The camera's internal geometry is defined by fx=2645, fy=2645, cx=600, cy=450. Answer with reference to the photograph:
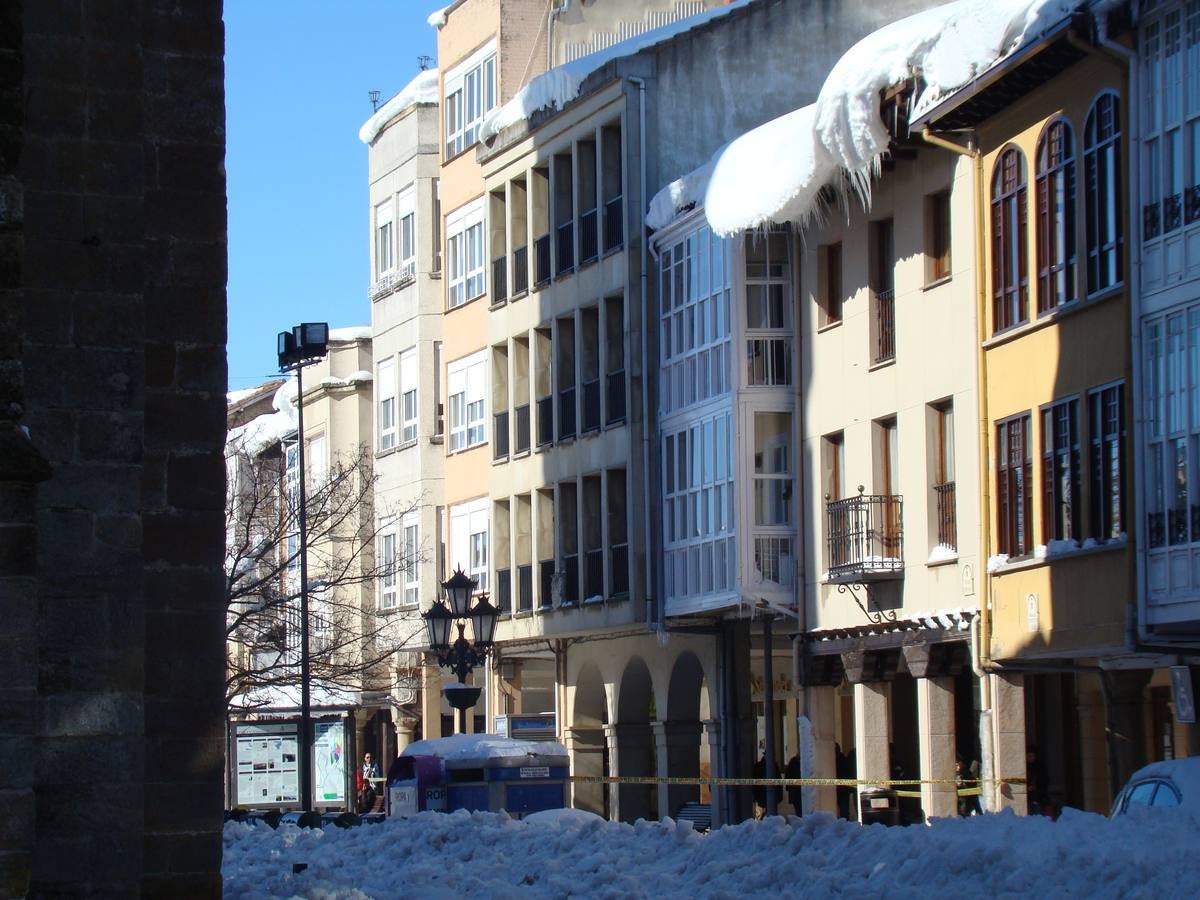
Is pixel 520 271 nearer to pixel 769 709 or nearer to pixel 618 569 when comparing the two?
pixel 618 569

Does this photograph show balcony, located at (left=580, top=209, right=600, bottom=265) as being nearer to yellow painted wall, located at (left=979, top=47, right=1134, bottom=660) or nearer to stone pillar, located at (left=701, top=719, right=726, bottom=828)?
stone pillar, located at (left=701, top=719, right=726, bottom=828)

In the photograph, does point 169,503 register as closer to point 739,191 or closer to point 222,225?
point 222,225

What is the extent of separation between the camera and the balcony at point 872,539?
3262 cm

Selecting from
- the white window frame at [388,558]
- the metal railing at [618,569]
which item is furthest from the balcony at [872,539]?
the white window frame at [388,558]

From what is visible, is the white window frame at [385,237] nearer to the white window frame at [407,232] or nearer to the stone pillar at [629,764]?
the white window frame at [407,232]

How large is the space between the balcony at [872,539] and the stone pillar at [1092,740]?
274 cm

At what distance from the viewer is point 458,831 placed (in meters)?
21.1

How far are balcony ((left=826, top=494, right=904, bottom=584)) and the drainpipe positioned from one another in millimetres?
2401

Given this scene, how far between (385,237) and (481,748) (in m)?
23.8

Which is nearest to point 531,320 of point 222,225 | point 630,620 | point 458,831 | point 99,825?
point 630,620

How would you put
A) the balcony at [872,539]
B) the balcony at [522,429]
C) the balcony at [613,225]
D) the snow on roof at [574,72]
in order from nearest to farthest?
the balcony at [872,539], the balcony at [613,225], the snow on roof at [574,72], the balcony at [522,429]

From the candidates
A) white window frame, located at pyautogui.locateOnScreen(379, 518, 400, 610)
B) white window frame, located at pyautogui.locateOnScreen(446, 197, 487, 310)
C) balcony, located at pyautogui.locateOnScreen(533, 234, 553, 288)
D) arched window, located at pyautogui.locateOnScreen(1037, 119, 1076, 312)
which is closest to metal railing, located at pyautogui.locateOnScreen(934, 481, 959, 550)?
arched window, located at pyautogui.locateOnScreen(1037, 119, 1076, 312)

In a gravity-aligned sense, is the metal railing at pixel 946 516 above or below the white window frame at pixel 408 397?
below

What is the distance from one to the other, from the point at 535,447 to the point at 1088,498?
17.5m
